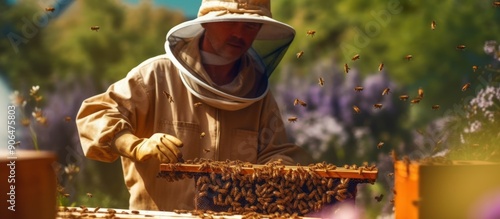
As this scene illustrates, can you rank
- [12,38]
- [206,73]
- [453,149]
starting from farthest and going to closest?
[12,38] → [453,149] → [206,73]

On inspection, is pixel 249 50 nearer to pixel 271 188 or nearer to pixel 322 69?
pixel 271 188

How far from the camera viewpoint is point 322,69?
644 centimetres

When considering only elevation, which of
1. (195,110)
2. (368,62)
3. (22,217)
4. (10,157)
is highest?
(368,62)

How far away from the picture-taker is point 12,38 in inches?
268

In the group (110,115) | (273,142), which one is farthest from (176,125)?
(273,142)

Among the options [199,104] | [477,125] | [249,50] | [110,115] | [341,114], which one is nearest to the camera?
[110,115]

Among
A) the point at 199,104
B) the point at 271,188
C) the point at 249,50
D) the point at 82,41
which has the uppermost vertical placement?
the point at 82,41

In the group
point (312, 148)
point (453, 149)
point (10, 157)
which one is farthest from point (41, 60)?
point (10, 157)

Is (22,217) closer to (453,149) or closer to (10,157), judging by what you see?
(10,157)

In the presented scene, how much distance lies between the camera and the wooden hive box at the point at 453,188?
2371 mm

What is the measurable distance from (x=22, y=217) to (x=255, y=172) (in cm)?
152

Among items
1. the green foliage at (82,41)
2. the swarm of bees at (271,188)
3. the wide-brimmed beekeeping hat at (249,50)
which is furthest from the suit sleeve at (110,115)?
the green foliage at (82,41)

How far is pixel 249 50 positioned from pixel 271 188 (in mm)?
1403

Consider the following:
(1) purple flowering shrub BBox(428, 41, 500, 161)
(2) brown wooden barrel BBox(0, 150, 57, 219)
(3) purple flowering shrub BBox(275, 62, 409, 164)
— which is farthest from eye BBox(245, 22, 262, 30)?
(2) brown wooden barrel BBox(0, 150, 57, 219)
